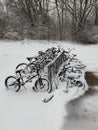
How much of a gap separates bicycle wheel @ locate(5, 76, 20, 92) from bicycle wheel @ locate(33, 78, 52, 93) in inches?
23.3

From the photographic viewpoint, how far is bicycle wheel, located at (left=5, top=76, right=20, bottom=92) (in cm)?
760

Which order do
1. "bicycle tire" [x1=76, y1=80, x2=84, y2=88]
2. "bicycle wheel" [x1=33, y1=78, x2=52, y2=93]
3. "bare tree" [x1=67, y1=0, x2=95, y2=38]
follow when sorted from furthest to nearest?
1. "bare tree" [x1=67, y1=0, x2=95, y2=38]
2. "bicycle tire" [x1=76, y1=80, x2=84, y2=88]
3. "bicycle wheel" [x1=33, y1=78, x2=52, y2=93]

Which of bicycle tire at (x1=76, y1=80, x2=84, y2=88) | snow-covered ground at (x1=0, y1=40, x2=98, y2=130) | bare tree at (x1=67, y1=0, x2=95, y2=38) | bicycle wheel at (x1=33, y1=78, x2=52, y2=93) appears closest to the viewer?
snow-covered ground at (x1=0, y1=40, x2=98, y2=130)

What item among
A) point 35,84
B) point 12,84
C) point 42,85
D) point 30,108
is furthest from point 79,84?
point 12,84

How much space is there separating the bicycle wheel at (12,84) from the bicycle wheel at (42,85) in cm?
59

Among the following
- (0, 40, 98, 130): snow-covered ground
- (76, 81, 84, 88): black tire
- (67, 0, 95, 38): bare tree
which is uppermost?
(67, 0, 95, 38): bare tree

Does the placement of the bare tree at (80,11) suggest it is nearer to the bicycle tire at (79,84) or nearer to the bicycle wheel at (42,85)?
the bicycle tire at (79,84)

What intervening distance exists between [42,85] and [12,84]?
3.21ft

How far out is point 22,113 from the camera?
6.10 metres

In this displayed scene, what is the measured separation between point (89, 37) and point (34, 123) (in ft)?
37.4

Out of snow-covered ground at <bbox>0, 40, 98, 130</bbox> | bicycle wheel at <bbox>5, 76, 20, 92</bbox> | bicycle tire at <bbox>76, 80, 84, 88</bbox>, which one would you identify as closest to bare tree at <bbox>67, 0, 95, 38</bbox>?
snow-covered ground at <bbox>0, 40, 98, 130</bbox>

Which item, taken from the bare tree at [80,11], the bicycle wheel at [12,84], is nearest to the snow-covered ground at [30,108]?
the bicycle wheel at [12,84]

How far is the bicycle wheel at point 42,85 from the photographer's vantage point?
7.45 m

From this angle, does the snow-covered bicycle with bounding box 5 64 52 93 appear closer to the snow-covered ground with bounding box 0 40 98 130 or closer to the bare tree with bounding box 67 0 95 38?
the snow-covered ground with bounding box 0 40 98 130
